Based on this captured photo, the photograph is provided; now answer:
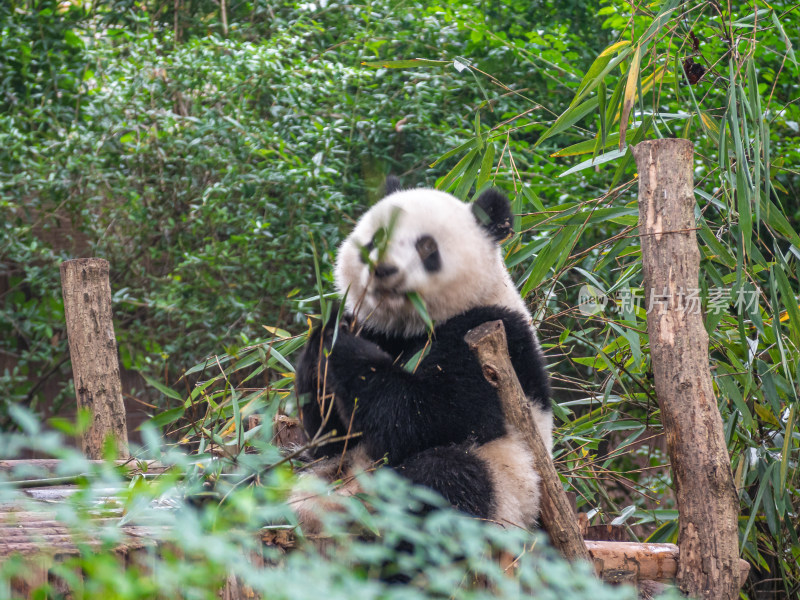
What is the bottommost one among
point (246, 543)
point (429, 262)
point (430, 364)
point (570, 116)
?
point (430, 364)

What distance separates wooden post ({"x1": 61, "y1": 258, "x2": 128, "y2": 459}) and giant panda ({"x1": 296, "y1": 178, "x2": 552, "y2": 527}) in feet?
3.05

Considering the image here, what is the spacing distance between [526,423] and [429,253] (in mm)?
576

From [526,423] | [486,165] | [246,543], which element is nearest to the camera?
[246,543]

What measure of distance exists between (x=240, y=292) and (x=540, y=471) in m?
2.87

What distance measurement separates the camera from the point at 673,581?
231 centimetres

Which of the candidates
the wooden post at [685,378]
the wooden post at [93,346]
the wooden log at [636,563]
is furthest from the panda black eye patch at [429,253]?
the wooden post at [93,346]

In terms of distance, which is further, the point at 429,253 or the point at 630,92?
the point at 630,92

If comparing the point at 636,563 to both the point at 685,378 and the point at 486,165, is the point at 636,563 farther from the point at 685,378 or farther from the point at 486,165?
the point at 486,165

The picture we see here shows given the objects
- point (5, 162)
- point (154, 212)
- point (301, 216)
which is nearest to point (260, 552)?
point (301, 216)

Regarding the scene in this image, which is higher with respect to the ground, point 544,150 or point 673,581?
point 544,150

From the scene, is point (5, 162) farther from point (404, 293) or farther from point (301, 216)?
point (404, 293)

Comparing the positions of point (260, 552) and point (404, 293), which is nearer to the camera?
point (260, 552)

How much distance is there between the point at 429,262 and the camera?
2248 mm

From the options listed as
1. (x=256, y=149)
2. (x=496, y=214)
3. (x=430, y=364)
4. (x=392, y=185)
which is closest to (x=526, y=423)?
(x=430, y=364)
